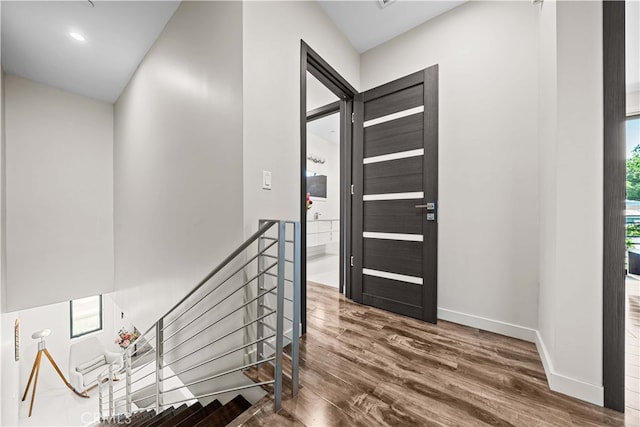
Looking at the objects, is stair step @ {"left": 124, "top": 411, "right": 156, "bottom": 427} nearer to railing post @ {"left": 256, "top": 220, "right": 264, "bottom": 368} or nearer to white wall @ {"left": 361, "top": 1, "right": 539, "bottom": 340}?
railing post @ {"left": 256, "top": 220, "right": 264, "bottom": 368}

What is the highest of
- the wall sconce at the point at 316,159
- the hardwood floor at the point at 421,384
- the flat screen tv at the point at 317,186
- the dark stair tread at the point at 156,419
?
the wall sconce at the point at 316,159

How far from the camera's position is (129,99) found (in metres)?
3.28

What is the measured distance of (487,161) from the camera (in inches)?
75.2

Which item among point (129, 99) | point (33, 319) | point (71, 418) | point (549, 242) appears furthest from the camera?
point (33, 319)

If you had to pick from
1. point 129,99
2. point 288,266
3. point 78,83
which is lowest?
point 288,266

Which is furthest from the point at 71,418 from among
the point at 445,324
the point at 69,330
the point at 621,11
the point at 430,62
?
the point at 621,11

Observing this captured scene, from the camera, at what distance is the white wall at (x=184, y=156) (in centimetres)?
156

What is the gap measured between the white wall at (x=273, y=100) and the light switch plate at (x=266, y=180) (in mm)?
28

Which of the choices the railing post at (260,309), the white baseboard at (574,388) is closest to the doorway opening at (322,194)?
the railing post at (260,309)

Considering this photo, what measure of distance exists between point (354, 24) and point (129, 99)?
328cm

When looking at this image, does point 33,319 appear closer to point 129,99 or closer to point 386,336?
point 129,99

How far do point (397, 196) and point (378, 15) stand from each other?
170 centimetres

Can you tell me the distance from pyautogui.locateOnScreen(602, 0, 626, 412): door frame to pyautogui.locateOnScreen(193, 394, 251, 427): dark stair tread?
193cm

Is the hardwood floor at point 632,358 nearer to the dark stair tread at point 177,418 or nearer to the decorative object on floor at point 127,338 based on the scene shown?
the dark stair tread at point 177,418
